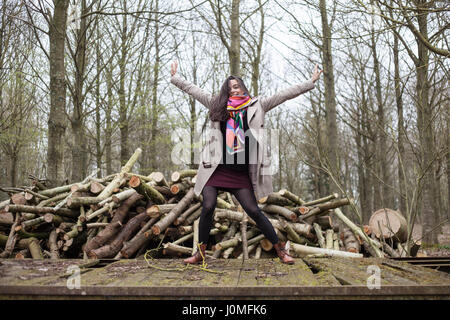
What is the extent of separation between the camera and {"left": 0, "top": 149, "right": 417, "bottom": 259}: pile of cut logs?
5.59 meters

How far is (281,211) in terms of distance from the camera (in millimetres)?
6000

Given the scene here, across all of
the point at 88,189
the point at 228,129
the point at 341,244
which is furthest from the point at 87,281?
the point at 341,244

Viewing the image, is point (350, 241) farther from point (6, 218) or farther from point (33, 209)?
point (6, 218)

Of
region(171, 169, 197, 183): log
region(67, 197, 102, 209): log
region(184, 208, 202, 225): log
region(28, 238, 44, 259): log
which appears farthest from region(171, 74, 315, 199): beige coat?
region(28, 238, 44, 259): log

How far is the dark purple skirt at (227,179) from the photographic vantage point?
4.00 m

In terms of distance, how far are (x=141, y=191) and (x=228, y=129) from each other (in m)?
2.39

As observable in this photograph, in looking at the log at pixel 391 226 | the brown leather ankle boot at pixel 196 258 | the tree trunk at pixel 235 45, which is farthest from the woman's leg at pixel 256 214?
the tree trunk at pixel 235 45

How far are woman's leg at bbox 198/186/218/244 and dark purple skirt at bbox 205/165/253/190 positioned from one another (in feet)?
0.26

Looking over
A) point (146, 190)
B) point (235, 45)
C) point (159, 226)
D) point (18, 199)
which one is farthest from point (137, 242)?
point (235, 45)

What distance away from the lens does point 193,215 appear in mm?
5957

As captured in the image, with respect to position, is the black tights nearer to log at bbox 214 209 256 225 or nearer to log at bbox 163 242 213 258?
log at bbox 163 242 213 258

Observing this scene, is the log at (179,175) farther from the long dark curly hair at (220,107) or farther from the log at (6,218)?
the log at (6,218)

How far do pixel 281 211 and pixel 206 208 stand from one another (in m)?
2.38
